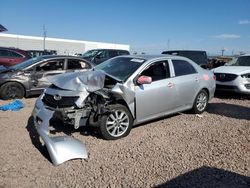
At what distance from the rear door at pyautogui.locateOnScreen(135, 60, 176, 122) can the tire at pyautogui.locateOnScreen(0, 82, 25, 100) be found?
14.8 ft

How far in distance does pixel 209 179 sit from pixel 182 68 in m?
3.31

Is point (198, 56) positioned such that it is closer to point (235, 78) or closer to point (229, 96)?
point (229, 96)

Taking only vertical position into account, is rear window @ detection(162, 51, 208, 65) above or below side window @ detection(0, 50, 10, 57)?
above

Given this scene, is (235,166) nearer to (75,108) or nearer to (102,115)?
(102,115)

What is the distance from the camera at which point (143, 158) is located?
14.3ft

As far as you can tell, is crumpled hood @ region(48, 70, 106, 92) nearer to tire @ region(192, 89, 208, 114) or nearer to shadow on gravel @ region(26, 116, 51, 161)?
shadow on gravel @ region(26, 116, 51, 161)

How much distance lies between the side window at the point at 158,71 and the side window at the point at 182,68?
0.29 meters

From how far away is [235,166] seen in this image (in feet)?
13.6

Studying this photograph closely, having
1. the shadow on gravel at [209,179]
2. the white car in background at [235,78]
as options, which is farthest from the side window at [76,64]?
the shadow on gravel at [209,179]

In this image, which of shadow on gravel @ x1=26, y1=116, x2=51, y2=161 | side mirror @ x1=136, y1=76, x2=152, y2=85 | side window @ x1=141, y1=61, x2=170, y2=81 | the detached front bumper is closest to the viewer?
the detached front bumper

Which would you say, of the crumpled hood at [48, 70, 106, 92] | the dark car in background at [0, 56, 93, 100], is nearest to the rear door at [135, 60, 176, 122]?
the crumpled hood at [48, 70, 106, 92]

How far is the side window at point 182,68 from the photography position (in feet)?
20.7

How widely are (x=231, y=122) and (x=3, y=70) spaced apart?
22.6ft

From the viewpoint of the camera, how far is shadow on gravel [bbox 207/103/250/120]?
7.19 m
